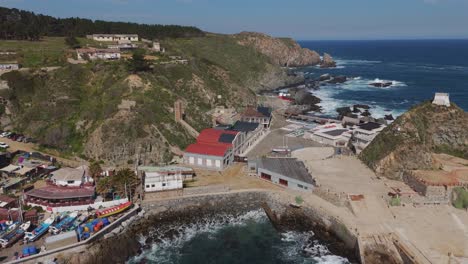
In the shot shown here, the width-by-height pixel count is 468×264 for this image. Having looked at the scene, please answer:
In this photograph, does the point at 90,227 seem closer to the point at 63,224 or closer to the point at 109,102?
the point at 63,224

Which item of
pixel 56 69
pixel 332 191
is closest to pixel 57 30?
pixel 56 69

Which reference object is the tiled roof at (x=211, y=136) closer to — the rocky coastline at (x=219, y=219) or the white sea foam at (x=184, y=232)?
the rocky coastline at (x=219, y=219)

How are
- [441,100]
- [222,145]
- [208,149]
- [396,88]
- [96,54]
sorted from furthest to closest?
1. [396,88]
2. [96,54]
3. [441,100]
4. [222,145]
5. [208,149]

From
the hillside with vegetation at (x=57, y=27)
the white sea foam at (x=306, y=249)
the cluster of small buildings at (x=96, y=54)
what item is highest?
the hillside with vegetation at (x=57, y=27)

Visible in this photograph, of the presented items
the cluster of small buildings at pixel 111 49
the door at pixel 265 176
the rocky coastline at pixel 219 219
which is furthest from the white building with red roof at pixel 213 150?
the cluster of small buildings at pixel 111 49

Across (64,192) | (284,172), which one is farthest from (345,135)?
(64,192)

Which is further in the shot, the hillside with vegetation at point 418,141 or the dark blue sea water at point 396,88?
the dark blue sea water at point 396,88
